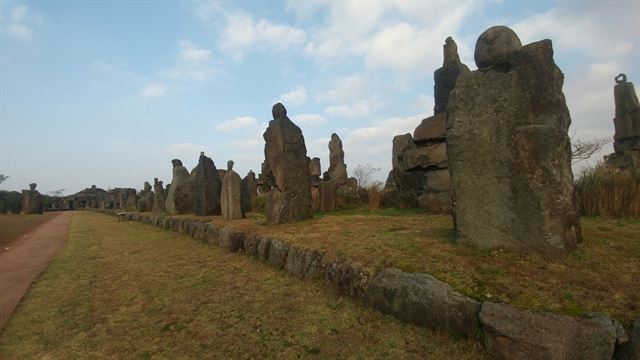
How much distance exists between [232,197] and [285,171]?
8.56ft

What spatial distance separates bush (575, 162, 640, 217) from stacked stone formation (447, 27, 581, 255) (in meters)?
2.45

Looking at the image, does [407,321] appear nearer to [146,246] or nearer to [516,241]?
[516,241]

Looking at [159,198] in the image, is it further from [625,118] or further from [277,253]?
[625,118]

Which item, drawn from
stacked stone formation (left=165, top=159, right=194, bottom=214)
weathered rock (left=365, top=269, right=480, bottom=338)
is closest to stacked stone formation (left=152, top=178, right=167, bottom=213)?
stacked stone formation (left=165, top=159, right=194, bottom=214)

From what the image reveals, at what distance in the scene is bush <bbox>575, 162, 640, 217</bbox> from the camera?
5312mm

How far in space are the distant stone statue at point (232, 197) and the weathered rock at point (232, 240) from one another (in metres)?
1.99

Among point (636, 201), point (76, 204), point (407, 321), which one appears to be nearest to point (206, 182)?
point (407, 321)

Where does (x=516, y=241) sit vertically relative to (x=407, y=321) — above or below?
above

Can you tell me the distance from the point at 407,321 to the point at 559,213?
1733 millimetres

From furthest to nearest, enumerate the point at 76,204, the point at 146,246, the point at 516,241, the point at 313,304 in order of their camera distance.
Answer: the point at 76,204 < the point at 146,246 < the point at 313,304 < the point at 516,241

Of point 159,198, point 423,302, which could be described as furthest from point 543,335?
point 159,198

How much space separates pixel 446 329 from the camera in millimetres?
2916

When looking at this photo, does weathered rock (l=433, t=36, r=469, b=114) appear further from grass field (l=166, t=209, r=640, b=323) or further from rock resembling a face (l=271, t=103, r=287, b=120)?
grass field (l=166, t=209, r=640, b=323)

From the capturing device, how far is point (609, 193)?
561 cm
